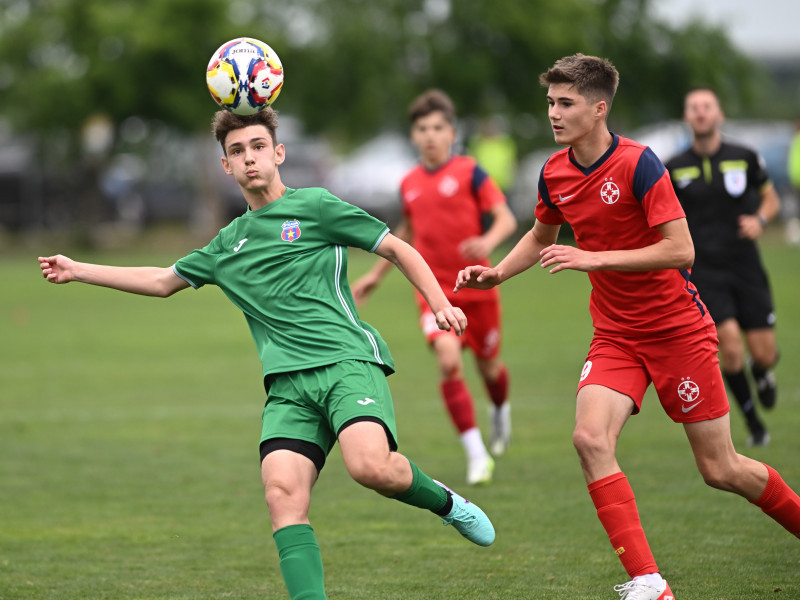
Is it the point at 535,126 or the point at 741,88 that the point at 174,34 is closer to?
the point at 535,126

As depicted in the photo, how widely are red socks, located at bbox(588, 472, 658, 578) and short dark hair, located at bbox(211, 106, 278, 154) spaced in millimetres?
2073

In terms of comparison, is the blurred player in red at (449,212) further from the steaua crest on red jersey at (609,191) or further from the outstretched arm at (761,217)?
the steaua crest on red jersey at (609,191)

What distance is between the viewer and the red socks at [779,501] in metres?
5.18

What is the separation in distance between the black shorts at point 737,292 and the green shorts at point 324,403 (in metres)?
4.13

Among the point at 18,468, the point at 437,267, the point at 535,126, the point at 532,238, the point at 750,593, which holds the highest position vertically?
the point at 535,126

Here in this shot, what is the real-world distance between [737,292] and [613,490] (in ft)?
12.9

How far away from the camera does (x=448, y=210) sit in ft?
27.8

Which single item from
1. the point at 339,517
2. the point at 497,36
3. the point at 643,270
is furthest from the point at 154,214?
the point at 643,270

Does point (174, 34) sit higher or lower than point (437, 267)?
higher

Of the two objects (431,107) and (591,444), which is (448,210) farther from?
(591,444)

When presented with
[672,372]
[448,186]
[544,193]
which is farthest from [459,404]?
[672,372]

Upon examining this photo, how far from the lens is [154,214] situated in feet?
112

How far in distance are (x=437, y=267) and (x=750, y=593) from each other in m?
3.85

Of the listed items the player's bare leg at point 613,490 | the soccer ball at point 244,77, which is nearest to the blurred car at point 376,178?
the soccer ball at point 244,77
